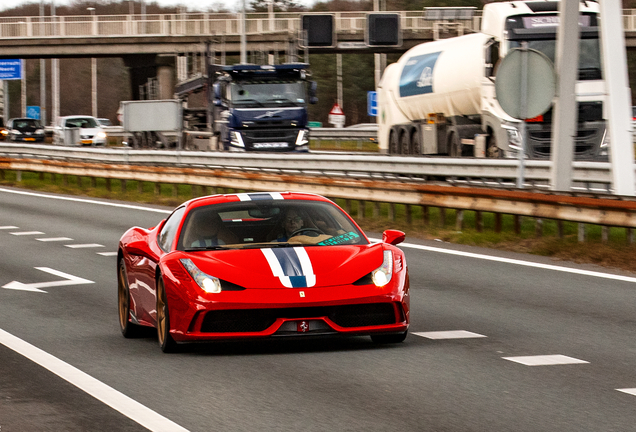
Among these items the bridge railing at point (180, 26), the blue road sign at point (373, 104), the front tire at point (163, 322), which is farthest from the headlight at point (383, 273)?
the bridge railing at point (180, 26)

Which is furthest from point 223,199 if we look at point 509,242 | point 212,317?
point 509,242

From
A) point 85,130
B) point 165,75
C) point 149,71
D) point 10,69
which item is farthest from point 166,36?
point 10,69

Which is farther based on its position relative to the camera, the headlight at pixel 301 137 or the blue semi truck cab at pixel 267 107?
the headlight at pixel 301 137

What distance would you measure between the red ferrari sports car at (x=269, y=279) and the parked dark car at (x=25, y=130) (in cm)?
5645

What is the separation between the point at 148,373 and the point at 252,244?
1.49m

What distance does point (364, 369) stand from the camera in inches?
303

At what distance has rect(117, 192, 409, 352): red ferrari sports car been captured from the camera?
26.5 feet

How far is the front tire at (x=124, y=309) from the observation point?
378 inches

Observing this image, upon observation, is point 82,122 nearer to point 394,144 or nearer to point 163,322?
point 394,144

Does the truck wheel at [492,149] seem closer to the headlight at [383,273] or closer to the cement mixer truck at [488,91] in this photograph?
the cement mixer truck at [488,91]

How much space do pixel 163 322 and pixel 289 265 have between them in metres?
1.05

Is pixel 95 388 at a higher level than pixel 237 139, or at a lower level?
lower

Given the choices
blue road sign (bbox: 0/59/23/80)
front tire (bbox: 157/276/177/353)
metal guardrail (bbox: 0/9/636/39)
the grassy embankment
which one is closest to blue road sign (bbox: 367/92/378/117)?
metal guardrail (bbox: 0/9/636/39)

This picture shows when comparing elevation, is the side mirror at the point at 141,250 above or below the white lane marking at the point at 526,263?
above
